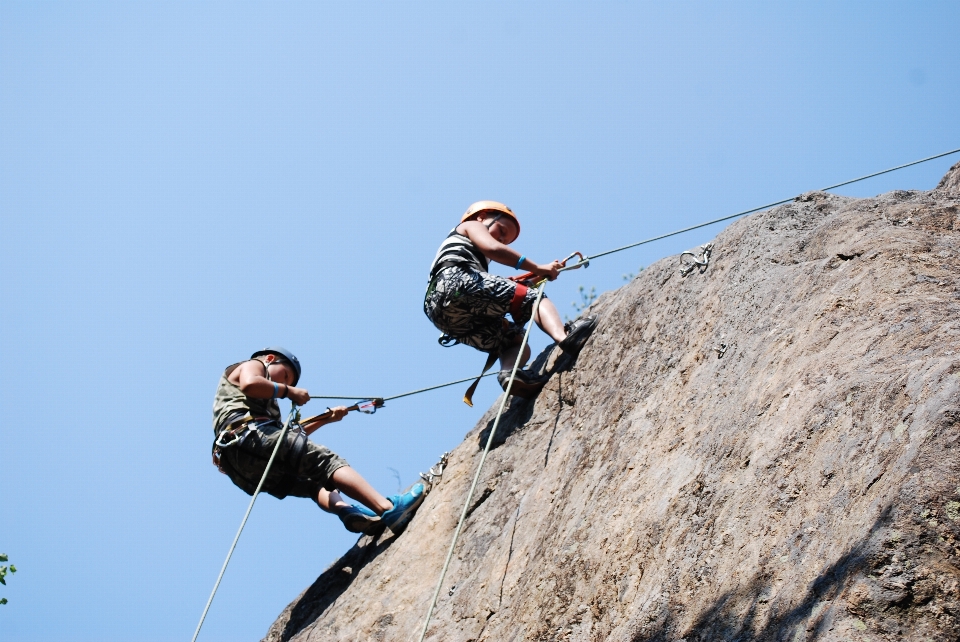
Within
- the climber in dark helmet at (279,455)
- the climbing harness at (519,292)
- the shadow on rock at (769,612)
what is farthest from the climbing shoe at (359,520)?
the shadow on rock at (769,612)

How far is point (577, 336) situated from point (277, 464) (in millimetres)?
2468

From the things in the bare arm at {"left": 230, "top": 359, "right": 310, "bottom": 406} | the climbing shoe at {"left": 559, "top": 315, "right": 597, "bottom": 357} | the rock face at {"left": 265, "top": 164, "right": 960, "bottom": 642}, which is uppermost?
the bare arm at {"left": 230, "top": 359, "right": 310, "bottom": 406}

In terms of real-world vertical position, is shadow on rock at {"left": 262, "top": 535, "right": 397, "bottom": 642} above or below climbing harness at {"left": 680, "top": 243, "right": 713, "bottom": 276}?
below

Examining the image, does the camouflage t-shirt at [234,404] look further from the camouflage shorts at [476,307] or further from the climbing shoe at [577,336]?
the climbing shoe at [577,336]

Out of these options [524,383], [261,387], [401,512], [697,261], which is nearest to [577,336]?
[524,383]

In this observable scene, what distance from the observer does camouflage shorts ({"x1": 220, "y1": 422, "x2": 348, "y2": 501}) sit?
286 inches

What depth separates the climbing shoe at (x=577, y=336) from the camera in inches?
277

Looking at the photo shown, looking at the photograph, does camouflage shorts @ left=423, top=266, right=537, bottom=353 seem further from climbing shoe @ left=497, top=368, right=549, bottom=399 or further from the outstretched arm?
the outstretched arm

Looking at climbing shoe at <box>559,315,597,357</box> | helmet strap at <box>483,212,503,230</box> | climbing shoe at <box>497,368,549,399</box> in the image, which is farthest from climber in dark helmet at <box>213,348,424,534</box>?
helmet strap at <box>483,212,503,230</box>

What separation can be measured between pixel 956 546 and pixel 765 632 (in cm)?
70

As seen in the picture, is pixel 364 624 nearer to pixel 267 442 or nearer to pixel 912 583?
pixel 267 442

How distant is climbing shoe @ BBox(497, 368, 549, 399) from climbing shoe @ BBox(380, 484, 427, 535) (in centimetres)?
106

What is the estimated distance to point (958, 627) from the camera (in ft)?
9.45

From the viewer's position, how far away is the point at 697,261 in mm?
6559
